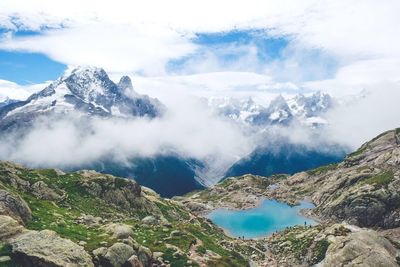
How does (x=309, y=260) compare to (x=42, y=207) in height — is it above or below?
below

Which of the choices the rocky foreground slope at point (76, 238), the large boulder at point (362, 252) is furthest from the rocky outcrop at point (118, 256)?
the large boulder at point (362, 252)

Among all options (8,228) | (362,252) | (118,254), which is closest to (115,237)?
(118,254)

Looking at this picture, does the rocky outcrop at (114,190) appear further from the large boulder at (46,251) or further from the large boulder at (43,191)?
the large boulder at (46,251)

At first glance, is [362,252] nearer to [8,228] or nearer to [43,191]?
[8,228]

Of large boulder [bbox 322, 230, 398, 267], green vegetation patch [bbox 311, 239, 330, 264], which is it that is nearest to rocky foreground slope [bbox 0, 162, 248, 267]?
large boulder [bbox 322, 230, 398, 267]

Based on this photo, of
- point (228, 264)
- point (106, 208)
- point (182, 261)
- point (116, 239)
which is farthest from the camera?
point (106, 208)

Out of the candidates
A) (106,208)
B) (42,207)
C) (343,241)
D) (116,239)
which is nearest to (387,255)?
(343,241)

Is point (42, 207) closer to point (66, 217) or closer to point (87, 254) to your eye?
point (66, 217)
